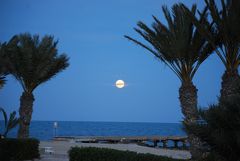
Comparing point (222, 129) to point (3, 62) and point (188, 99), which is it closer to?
point (188, 99)

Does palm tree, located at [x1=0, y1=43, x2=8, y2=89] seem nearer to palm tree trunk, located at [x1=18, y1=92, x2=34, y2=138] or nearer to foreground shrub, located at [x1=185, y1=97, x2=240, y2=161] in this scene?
palm tree trunk, located at [x1=18, y1=92, x2=34, y2=138]

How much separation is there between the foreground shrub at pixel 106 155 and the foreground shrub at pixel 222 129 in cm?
190

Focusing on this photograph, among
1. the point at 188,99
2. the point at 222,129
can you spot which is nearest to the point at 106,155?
the point at 222,129

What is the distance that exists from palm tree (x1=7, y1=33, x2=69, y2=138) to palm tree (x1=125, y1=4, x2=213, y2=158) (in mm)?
8055

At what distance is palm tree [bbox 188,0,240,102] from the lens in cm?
1423

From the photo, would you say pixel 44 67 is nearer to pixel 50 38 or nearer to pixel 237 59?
pixel 50 38

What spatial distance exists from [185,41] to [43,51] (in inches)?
434

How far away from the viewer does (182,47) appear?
16.6 metres

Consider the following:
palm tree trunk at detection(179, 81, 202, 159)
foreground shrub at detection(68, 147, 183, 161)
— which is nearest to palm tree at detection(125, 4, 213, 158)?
palm tree trunk at detection(179, 81, 202, 159)

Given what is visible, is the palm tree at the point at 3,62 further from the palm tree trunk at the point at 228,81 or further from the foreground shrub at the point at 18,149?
the palm tree trunk at the point at 228,81

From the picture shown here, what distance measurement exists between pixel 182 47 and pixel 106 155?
639 centimetres

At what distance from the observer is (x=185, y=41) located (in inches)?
658

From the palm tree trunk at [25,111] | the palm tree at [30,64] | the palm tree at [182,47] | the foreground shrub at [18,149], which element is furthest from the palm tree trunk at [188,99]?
the palm tree trunk at [25,111]

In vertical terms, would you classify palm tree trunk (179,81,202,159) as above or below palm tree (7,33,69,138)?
below
